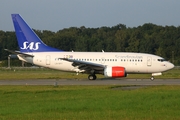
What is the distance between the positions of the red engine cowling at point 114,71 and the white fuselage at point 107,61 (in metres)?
1.61

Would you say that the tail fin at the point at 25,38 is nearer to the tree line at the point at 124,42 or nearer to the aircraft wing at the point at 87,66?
the aircraft wing at the point at 87,66

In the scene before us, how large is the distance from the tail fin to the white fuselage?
81 centimetres

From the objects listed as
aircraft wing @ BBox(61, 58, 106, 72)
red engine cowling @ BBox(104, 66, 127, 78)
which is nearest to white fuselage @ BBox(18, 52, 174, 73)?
aircraft wing @ BBox(61, 58, 106, 72)

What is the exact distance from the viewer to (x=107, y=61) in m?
40.6

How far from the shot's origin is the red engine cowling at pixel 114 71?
126ft

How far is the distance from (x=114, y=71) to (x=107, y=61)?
2349 millimetres

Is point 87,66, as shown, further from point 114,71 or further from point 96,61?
point 114,71

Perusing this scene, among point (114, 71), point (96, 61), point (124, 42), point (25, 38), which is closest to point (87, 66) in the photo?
point (96, 61)
